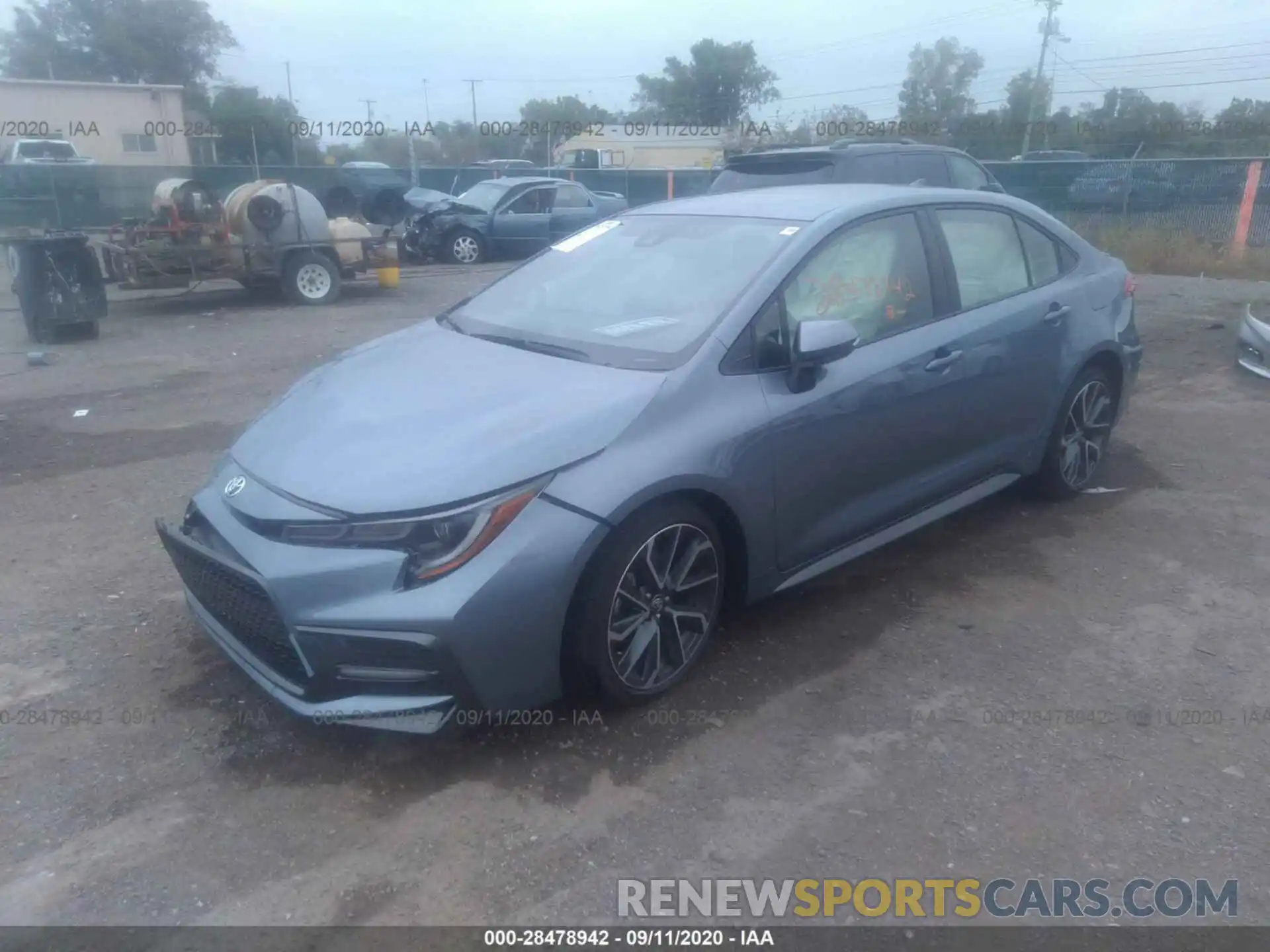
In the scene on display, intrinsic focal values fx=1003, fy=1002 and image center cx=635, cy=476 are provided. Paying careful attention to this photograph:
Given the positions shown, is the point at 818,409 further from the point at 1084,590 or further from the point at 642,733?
the point at 1084,590

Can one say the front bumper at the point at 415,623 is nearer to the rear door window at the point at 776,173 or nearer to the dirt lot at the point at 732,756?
the dirt lot at the point at 732,756

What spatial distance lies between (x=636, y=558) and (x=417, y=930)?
4.10 ft

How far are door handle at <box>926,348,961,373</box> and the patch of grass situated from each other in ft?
40.4

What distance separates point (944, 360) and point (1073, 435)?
1.40 metres

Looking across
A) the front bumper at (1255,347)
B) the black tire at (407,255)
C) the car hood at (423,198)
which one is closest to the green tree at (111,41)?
the car hood at (423,198)

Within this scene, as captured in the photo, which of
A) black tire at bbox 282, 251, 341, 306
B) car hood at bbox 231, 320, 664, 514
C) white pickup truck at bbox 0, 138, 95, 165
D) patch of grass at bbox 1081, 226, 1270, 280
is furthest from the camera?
white pickup truck at bbox 0, 138, 95, 165

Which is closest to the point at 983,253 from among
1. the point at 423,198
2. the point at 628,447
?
the point at 628,447

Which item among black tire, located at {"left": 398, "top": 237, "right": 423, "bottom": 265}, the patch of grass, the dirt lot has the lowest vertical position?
black tire, located at {"left": 398, "top": 237, "right": 423, "bottom": 265}

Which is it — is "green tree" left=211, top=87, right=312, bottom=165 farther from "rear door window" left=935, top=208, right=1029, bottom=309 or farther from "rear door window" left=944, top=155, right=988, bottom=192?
"rear door window" left=935, top=208, right=1029, bottom=309

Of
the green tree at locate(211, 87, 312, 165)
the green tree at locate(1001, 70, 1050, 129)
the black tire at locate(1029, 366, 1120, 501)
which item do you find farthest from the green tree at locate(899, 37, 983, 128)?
the black tire at locate(1029, 366, 1120, 501)

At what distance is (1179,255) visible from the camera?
1534 cm

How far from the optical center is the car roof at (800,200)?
163 inches

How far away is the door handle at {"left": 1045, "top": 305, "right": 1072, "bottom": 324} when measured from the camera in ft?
15.8

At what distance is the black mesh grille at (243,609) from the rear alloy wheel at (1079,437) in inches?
149
